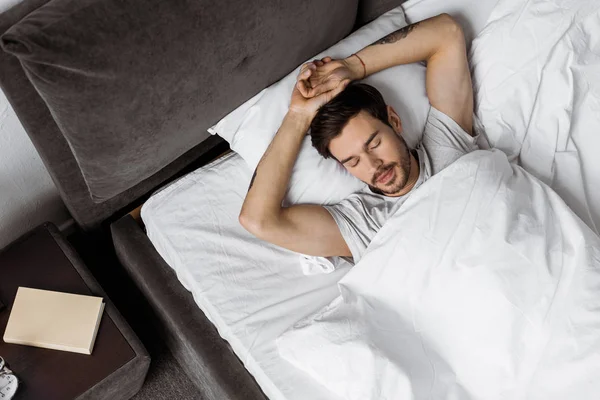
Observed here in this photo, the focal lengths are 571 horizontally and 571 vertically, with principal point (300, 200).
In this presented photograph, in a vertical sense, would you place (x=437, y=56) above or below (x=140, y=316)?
above

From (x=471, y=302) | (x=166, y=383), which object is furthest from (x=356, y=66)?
(x=166, y=383)

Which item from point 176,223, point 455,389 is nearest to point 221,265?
point 176,223

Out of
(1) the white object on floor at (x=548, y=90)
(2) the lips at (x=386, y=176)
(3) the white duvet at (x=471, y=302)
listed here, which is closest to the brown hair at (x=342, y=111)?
(2) the lips at (x=386, y=176)

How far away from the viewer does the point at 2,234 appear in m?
1.43

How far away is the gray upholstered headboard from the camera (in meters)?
0.92

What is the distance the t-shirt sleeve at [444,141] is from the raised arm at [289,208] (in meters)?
0.24

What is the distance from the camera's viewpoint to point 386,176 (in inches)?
47.7

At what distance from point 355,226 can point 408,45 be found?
1.47 feet

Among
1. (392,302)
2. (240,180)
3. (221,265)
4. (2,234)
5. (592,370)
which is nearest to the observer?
(592,370)

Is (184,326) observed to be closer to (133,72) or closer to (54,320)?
(54,320)

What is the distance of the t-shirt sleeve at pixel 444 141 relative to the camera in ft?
4.20

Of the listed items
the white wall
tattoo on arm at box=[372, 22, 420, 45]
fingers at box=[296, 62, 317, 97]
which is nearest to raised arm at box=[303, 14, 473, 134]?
tattoo on arm at box=[372, 22, 420, 45]

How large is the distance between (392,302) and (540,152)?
0.53 metres

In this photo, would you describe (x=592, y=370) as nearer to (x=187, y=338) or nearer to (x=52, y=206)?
(x=187, y=338)
